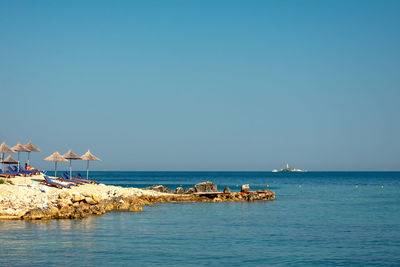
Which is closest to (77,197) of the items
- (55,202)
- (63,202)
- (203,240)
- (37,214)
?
(63,202)

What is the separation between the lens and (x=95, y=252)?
24.1m

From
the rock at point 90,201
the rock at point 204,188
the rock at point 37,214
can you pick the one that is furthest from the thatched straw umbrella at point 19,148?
the rock at point 37,214

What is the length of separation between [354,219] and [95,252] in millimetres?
24996

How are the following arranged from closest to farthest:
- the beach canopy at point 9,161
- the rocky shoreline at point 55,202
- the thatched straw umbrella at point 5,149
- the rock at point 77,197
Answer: the rocky shoreline at point 55,202 < the rock at point 77,197 < the thatched straw umbrella at point 5,149 < the beach canopy at point 9,161

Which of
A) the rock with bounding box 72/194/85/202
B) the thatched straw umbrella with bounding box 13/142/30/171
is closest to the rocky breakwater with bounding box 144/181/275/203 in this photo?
the rock with bounding box 72/194/85/202

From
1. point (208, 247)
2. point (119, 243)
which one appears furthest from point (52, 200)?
point (208, 247)

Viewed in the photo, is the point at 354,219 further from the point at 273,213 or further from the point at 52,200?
the point at 52,200

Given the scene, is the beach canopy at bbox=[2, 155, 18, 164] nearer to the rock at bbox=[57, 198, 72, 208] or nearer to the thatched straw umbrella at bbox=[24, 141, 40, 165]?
the thatched straw umbrella at bbox=[24, 141, 40, 165]

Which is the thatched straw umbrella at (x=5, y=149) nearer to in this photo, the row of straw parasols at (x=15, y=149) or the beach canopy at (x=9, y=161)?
the row of straw parasols at (x=15, y=149)

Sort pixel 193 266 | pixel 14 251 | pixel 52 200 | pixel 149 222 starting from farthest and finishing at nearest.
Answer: pixel 52 200
pixel 149 222
pixel 14 251
pixel 193 266

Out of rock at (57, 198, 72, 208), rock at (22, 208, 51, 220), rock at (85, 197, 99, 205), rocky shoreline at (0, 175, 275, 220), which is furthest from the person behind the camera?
rock at (85, 197, 99, 205)

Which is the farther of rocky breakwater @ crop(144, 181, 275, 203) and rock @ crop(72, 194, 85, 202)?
rocky breakwater @ crop(144, 181, 275, 203)

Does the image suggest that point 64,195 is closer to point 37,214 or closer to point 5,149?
point 37,214

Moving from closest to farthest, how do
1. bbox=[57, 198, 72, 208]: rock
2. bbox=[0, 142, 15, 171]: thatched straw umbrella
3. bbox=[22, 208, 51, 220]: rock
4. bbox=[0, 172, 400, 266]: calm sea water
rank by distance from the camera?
bbox=[0, 172, 400, 266]: calm sea water, bbox=[22, 208, 51, 220]: rock, bbox=[57, 198, 72, 208]: rock, bbox=[0, 142, 15, 171]: thatched straw umbrella
